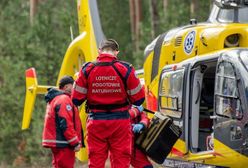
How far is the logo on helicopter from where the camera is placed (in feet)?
41.0

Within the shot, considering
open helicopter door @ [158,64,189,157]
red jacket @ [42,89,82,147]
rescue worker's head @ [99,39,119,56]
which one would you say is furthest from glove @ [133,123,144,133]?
rescue worker's head @ [99,39,119,56]

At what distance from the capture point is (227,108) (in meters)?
10.5

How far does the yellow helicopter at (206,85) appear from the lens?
10375 mm

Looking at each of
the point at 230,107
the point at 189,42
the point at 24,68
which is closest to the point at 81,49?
the point at 189,42

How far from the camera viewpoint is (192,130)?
39.2ft

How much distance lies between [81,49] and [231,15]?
389cm

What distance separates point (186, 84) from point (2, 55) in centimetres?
1186

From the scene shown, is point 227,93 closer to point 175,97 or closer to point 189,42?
point 175,97

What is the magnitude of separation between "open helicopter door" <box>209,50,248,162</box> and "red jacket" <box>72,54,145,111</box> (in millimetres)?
1190

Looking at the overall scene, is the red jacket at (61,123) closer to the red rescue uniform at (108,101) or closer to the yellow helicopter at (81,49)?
the red rescue uniform at (108,101)

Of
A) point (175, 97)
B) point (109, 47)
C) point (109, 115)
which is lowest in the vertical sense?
point (175, 97)

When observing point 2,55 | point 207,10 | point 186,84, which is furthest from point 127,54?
point 186,84

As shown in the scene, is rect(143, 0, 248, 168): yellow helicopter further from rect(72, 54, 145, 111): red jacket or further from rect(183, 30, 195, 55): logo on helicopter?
rect(72, 54, 145, 111): red jacket

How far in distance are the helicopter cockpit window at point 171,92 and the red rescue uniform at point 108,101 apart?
6.84 ft
